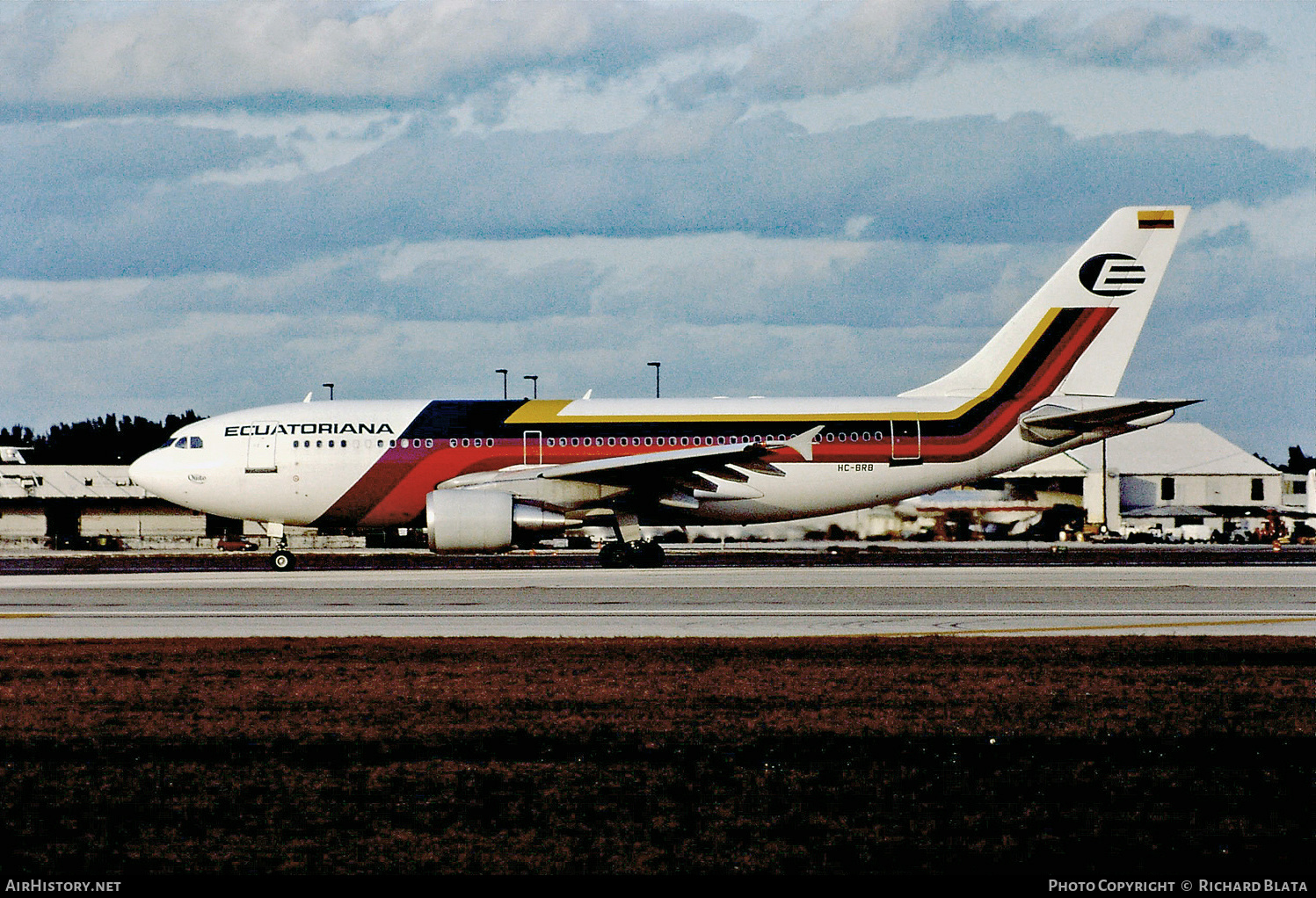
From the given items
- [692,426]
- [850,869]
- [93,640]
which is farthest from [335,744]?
[692,426]

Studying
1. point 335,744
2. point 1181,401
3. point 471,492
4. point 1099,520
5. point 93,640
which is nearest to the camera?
point 335,744

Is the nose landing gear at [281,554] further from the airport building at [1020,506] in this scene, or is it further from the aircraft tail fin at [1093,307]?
the airport building at [1020,506]

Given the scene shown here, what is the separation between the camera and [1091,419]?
30125 mm

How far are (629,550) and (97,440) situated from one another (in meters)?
77.2

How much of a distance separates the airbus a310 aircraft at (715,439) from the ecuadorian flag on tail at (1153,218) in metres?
0.04

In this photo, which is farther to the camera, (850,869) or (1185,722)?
(1185,722)

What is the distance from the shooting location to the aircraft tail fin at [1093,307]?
3134 cm

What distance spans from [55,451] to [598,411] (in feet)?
255

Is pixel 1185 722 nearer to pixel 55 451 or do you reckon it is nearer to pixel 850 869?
pixel 850 869

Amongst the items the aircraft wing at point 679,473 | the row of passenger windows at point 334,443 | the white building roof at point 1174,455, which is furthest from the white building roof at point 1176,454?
the row of passenger windows at point 334,443

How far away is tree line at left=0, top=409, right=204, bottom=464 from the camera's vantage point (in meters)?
91.6

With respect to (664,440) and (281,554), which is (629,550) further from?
(281,554)

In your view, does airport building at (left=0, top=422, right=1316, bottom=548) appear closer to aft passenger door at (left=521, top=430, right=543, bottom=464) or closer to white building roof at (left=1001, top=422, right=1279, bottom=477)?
white building roof at (left=1001, top=422, right=1279, bottom=477)

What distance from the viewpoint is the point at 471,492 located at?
2784cm
